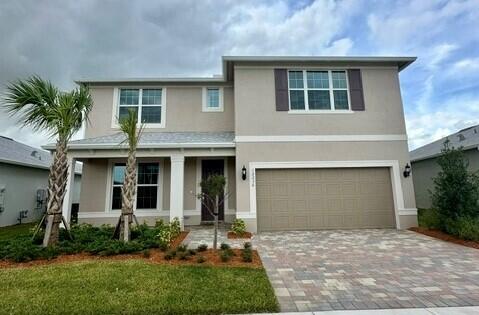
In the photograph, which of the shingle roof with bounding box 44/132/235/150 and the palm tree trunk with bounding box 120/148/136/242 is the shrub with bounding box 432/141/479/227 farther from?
the palm tree trunk with bounding box 120/148/136/242

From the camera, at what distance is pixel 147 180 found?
10727 mm

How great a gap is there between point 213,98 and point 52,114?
21.5ft

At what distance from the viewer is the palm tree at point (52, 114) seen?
6.14 m

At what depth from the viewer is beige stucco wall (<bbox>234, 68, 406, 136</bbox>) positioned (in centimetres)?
968

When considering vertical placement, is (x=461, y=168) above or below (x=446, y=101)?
below

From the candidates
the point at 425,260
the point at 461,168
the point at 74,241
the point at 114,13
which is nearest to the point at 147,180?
the point at 74,241

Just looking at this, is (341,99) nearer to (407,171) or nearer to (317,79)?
(317,79)

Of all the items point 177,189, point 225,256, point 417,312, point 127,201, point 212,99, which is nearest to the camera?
point 417,312

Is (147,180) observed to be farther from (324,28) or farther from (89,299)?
(324,28)

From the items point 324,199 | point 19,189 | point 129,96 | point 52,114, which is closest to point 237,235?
point 324,199

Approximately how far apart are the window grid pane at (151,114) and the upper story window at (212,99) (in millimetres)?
2127

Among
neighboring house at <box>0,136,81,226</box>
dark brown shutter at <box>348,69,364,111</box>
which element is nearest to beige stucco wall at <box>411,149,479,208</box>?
dark brown shutter at <box>348,69,364,111</box>

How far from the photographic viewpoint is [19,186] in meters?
12.4

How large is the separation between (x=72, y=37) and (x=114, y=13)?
2532mm
